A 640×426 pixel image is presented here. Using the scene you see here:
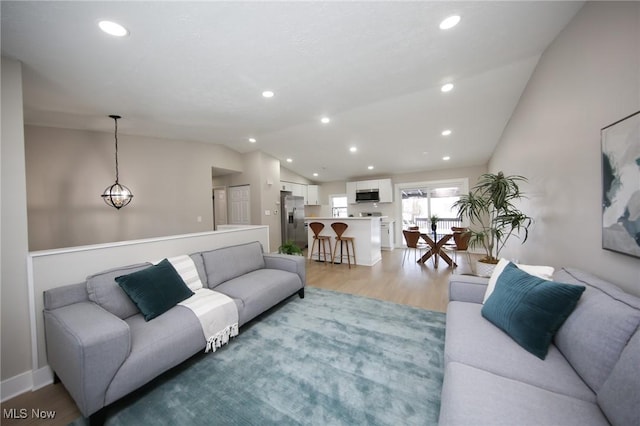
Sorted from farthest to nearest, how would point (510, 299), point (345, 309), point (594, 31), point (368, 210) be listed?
1. point (368, 210)
2. point (345, 309)
3. point (594, 31)
4. point (510, 299)

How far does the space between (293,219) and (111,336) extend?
5.32 meters

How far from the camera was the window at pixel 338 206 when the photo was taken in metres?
8.14

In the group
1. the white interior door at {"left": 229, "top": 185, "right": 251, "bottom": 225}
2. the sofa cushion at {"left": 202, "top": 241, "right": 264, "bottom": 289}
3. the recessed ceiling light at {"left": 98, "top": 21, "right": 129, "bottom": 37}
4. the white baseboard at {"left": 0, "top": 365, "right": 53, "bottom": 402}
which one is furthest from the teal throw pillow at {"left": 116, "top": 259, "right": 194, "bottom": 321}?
the white interior door at {"left": 229, "top": 185, "right": 251, "bottom": 225}

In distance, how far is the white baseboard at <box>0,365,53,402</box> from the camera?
154 cm

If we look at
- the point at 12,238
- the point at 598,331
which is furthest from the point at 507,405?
the point at 12,238

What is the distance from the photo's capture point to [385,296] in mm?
3086

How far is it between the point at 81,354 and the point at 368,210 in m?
6.91

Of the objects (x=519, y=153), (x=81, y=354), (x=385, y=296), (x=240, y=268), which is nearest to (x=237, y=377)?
(x=81, y=354)

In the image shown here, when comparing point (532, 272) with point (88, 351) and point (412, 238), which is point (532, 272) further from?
point (412, 238)

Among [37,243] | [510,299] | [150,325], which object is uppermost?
[37,243]

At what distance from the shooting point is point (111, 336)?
1.29m

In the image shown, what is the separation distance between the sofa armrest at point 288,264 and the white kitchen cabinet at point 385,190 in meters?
4.55

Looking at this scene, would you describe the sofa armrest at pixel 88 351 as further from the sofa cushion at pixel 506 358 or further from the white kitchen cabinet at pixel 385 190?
the white kitchen cabinet at pixel 385 190

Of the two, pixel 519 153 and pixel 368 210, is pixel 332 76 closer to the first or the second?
pixel 519 153
